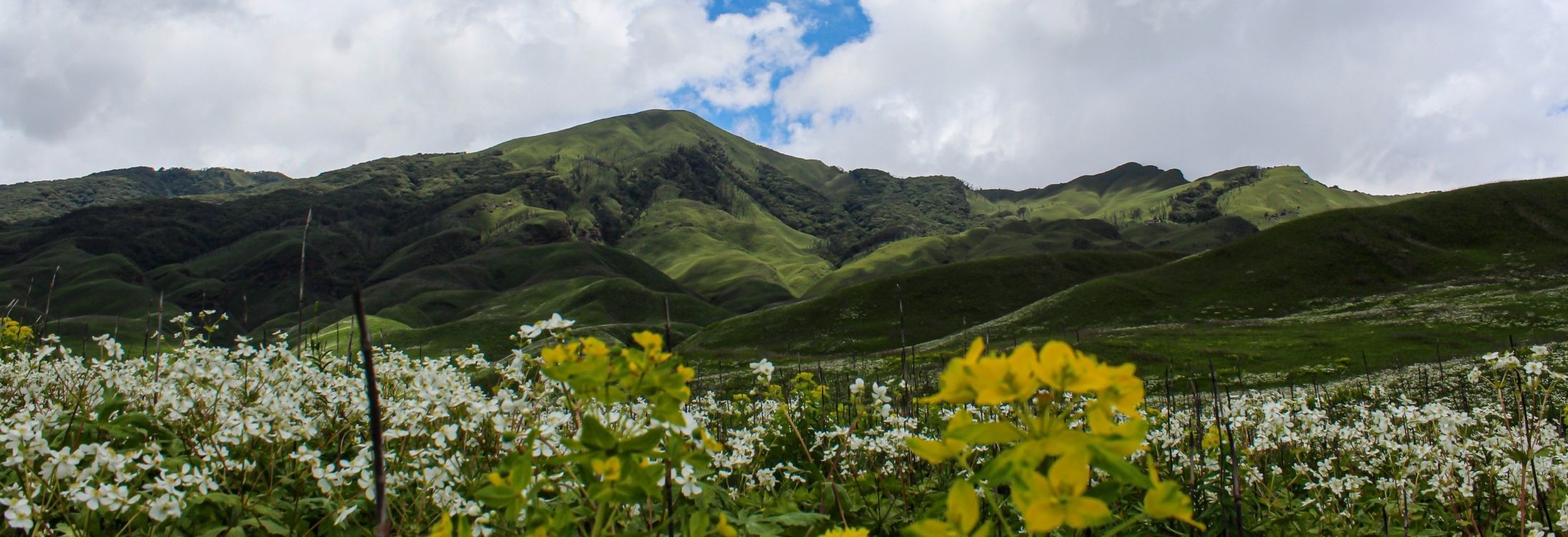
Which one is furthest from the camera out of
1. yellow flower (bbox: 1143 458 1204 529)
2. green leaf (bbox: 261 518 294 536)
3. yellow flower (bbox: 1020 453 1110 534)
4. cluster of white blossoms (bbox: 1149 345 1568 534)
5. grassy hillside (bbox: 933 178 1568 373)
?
grassy hillside (bbox: 933 178 1568 373)

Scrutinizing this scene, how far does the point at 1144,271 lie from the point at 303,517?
94.2 m

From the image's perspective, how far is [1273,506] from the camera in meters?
5.52

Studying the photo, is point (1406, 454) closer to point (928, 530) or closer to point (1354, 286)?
point (928, 530)

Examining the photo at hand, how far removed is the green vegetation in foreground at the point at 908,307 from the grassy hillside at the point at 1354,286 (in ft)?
38.8

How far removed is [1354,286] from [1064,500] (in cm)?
9131

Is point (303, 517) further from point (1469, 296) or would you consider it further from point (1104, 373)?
point (1469, 296)

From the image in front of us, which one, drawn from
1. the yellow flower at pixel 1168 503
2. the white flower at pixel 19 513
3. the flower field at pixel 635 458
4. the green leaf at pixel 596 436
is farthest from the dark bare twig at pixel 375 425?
the white flower at pixel 19 513

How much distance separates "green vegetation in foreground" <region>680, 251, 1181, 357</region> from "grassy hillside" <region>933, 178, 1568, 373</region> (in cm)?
1182

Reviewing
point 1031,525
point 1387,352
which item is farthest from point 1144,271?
point 1031,525

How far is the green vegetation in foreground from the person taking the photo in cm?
7800

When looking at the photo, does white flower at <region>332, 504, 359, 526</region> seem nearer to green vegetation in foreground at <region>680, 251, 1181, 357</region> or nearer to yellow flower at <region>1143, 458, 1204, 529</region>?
yellow flower at <region>1143, 458, 1204, 529</region>

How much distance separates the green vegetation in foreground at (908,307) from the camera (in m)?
78.0

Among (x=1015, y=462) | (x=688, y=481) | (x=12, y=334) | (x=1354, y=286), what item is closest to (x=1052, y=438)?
(x=1015, y=462)

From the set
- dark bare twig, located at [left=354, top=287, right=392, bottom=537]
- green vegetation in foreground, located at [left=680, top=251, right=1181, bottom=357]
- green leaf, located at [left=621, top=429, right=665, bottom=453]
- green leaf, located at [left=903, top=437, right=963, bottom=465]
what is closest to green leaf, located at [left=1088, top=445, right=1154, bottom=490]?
green leaf, located at [left=903, top=437, right=963, bottom=465]
